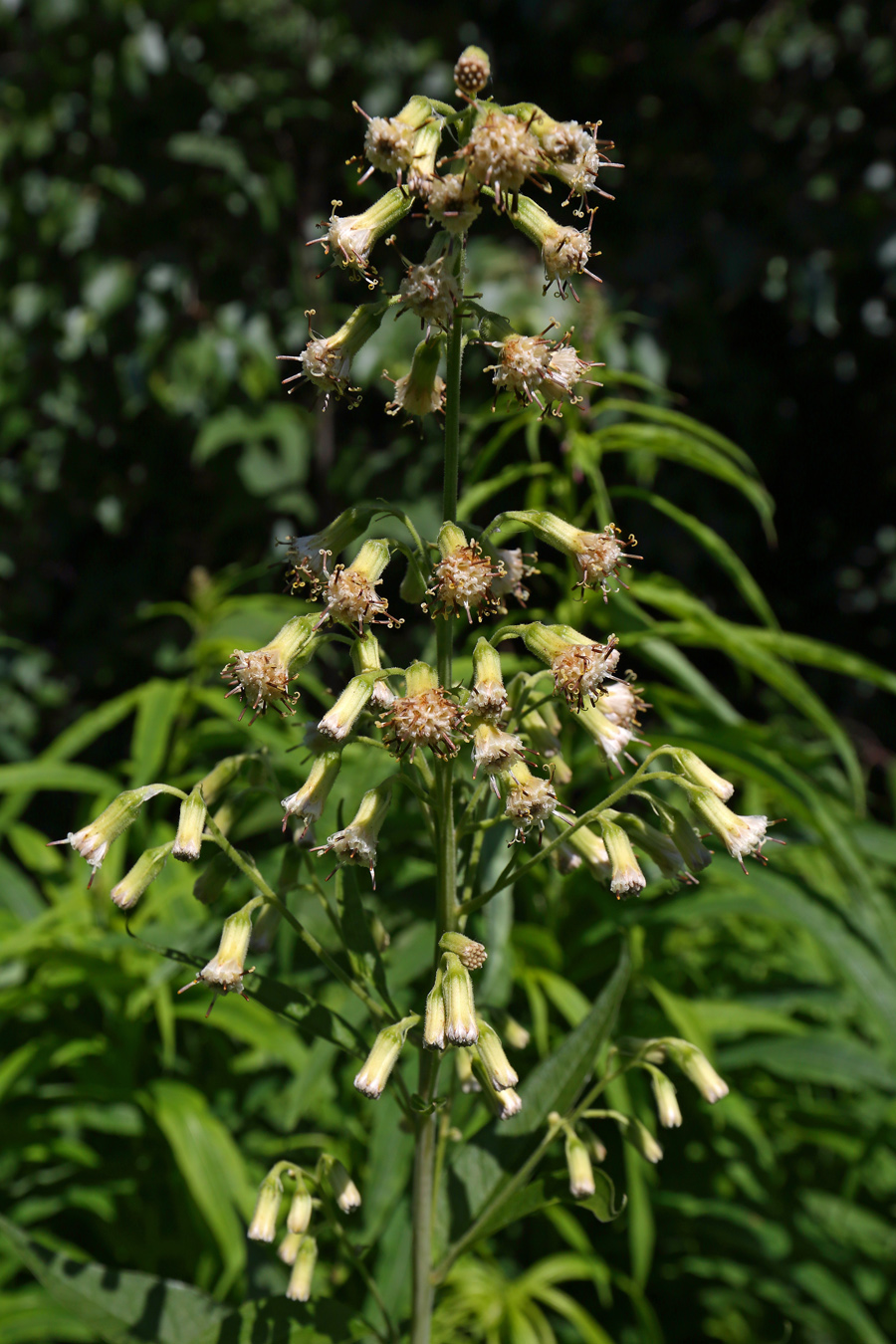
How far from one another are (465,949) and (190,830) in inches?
8.0

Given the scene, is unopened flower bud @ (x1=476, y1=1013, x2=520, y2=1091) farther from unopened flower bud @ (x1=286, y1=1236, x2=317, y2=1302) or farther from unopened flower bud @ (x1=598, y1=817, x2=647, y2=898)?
unopened flower bud @ (x1=286, y1=1236, x2=317, y2=1302)

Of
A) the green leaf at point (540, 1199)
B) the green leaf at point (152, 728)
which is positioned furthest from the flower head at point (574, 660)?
the green leaf at point (152, 728)

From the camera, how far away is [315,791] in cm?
67

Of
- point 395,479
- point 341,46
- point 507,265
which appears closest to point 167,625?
point 395,479

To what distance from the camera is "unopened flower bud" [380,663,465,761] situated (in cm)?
62

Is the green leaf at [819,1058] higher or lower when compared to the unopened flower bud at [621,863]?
lower

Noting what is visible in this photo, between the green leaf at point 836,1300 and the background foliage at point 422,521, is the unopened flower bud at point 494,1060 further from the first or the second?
the green leaf at point 836,1300

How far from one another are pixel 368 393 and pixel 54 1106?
1566 millimetres

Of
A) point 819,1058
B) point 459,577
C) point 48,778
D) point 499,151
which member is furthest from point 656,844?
point 48,778

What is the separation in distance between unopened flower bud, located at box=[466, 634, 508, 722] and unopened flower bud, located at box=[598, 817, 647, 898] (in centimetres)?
13

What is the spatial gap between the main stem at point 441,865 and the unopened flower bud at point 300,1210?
0.08 metres

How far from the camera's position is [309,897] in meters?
0.96

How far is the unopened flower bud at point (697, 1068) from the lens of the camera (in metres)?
0.77

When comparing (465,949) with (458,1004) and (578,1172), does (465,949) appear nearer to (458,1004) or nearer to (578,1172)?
(458,1004)
